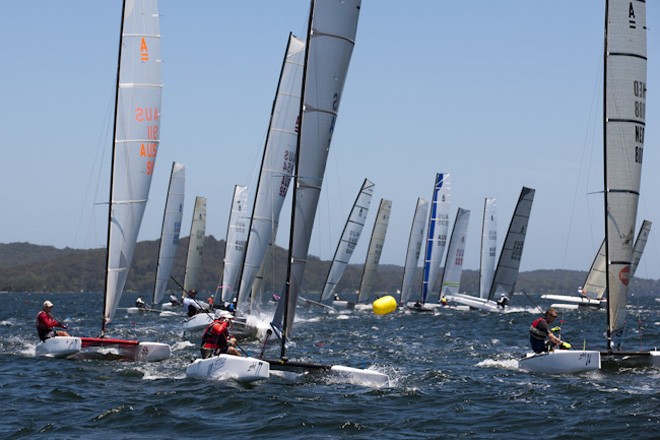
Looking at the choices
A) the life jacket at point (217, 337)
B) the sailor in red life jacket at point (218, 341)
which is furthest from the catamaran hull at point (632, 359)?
the life jacket at point (217, 337)

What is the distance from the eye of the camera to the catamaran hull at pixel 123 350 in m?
23.7

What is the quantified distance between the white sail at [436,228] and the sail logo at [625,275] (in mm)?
33992

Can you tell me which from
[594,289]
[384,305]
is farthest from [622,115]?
[594,289]

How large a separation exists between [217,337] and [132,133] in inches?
301

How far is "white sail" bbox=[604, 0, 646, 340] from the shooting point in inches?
913

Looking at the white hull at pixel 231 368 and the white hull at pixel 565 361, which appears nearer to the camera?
the white hull at pixel 231 368

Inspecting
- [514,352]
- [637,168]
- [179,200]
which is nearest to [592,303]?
[179,200]

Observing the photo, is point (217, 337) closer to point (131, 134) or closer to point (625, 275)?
point (131, 134)

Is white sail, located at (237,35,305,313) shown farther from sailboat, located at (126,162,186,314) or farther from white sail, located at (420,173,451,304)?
white sail, located at (420,173,451,304)

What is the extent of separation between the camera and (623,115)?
23203mm

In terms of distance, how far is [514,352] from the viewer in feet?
96.4

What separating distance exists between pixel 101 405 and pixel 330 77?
8338mm

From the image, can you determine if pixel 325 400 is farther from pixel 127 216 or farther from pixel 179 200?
pixel 179 200

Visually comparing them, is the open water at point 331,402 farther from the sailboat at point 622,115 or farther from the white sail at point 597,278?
the white sail at point 597,278
